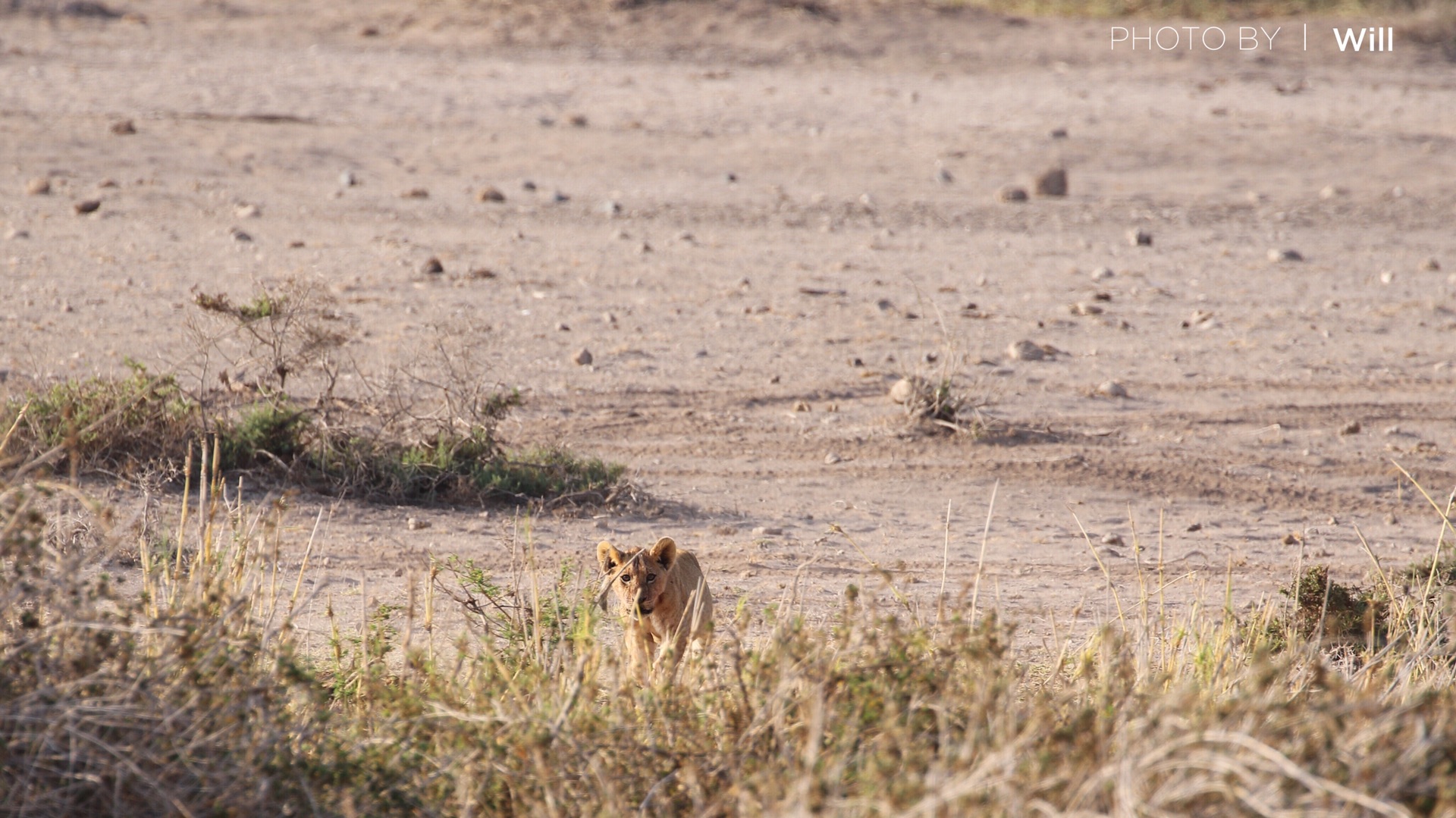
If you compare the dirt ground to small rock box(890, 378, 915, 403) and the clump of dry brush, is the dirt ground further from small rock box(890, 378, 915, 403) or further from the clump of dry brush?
the clump of dry brush

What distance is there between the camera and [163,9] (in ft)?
76.8

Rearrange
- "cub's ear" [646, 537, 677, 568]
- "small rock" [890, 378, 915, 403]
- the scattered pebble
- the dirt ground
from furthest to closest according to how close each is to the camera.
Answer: the scattered pebble, "small rock" [890, 378, 915, 403], the dirt ground, "cub's ear" [646, 537, 677, 568]

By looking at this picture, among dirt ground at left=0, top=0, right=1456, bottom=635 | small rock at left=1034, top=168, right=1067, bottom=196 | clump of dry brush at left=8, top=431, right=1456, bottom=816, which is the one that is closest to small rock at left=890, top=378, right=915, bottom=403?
dirt ground at left=0, top=0, right=1456, bottom=635

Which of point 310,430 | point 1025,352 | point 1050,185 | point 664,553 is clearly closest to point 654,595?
point 664,553

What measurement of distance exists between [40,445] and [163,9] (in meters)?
19.5

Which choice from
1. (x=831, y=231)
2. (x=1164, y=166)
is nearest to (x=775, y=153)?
(x=831, y=231)

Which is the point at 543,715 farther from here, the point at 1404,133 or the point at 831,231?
the point at 1404,133

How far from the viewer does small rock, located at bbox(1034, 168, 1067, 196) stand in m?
14.3

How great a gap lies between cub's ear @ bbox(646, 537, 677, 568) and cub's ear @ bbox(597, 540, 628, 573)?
106 millimetres

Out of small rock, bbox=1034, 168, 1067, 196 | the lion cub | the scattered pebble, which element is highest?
small rock, bbox=1034, 168, 1067, 196

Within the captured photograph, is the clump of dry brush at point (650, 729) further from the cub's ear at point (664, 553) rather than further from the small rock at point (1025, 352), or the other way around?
the small rock at point (1025, 352)

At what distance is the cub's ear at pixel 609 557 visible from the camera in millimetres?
4781

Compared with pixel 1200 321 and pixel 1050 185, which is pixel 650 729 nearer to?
pixel 1200 321

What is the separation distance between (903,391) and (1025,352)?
168 cm
